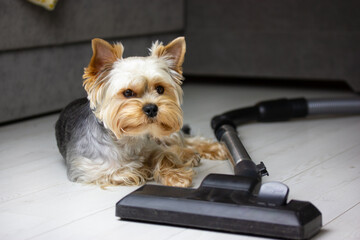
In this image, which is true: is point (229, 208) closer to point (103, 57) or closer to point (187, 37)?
point (103, 57)

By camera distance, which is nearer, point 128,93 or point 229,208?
point 229,208

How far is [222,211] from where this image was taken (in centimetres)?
132

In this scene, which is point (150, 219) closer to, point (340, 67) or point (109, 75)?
point (109, 75)

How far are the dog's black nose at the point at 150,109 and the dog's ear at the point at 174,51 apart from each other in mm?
224

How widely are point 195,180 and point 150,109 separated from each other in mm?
359

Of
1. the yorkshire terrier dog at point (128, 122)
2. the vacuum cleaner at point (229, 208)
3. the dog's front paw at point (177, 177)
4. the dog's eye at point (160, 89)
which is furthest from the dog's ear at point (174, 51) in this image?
the vacuum cleaner at point (229, 208)

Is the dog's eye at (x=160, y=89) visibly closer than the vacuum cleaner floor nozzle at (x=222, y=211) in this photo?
No

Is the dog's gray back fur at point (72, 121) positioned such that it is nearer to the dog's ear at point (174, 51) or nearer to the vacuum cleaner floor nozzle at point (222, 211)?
the dog's ear at point (174, 51)

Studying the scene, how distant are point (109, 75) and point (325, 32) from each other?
2.09m

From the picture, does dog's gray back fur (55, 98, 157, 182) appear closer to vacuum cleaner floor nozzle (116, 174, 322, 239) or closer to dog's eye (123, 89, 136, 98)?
dog's eye (123, 89, 136, 98)

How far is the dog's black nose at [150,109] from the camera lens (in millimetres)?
1598

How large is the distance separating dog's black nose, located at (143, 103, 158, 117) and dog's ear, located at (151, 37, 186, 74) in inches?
8.8

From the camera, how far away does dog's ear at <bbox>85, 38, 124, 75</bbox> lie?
1.65m

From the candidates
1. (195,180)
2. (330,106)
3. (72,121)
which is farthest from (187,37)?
(195,180)
